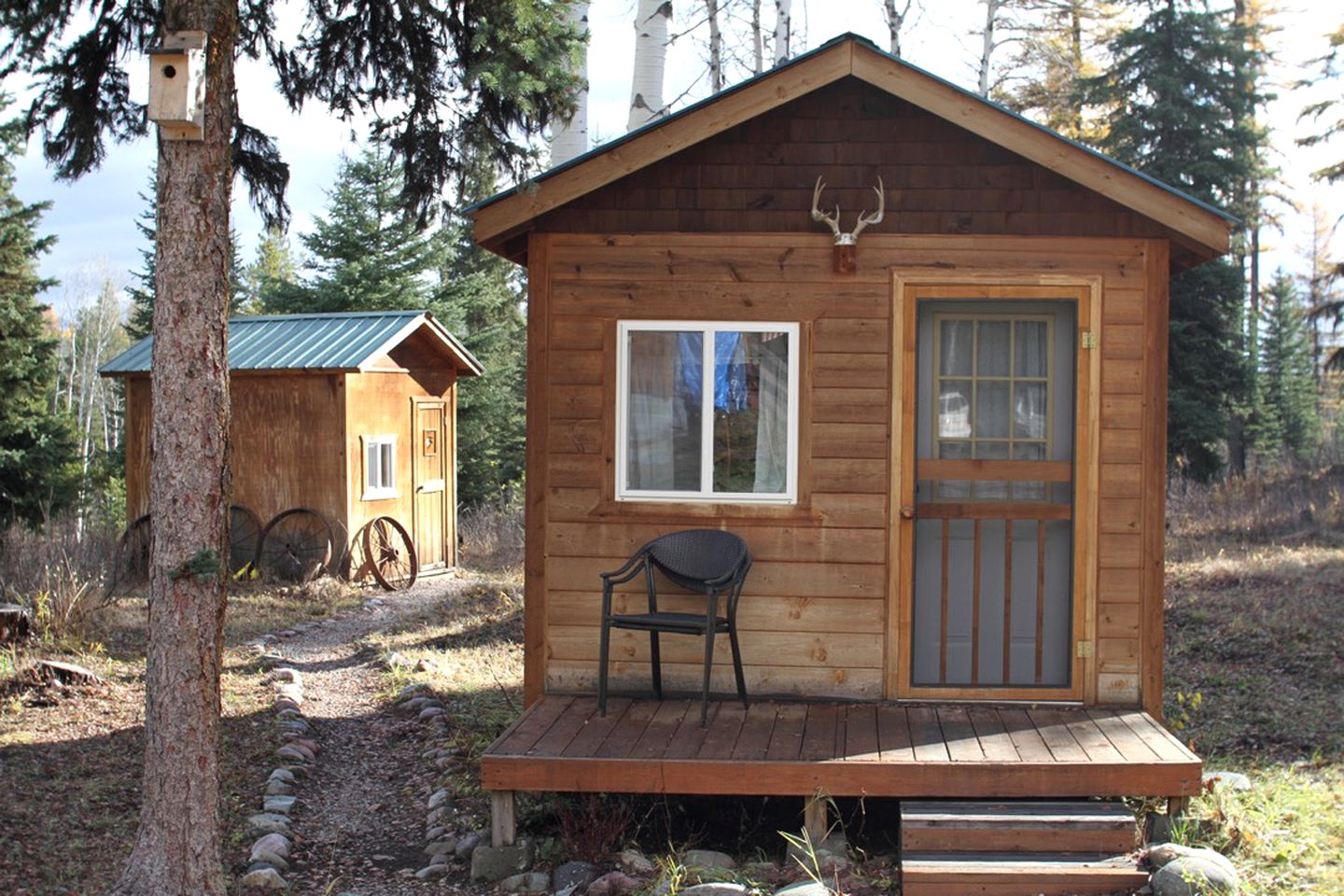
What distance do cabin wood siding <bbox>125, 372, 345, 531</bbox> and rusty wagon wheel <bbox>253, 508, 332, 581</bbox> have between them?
0.12 meters

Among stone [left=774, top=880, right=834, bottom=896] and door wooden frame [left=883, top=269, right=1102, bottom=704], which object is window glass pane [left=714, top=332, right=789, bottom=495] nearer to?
door wooden frame [left=883, top=269, right=1102, bottom=704]

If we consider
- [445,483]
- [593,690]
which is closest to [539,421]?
[593,690]

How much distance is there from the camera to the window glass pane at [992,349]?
20.9 ft

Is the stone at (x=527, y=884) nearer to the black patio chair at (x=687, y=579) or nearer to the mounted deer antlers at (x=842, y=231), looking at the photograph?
the black patio chair at (x=687, y=579)

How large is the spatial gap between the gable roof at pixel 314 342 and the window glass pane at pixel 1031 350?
805cm

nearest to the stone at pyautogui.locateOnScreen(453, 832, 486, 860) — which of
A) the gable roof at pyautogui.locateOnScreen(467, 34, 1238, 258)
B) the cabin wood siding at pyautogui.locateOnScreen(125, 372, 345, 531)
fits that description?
the gable roof at pyautogui.locateOnScreen(467, 34, 1238, 258)

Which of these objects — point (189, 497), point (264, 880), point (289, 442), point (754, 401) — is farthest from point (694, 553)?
point (289, 442)

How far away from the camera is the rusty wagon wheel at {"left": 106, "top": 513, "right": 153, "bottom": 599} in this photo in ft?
38.3

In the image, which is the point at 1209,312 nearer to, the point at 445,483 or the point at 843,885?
the point at 445,483

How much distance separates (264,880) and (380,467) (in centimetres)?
930

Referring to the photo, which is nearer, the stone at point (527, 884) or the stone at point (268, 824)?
the stone at point (527, 884)

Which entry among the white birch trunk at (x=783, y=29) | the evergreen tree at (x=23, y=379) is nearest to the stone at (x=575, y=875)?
the white birch trunk at (x=783, y=29)

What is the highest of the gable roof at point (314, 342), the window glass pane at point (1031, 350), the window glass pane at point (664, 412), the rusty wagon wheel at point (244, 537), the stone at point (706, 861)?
the gable roof at point (314, 342)

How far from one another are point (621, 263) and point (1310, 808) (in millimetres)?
4119
